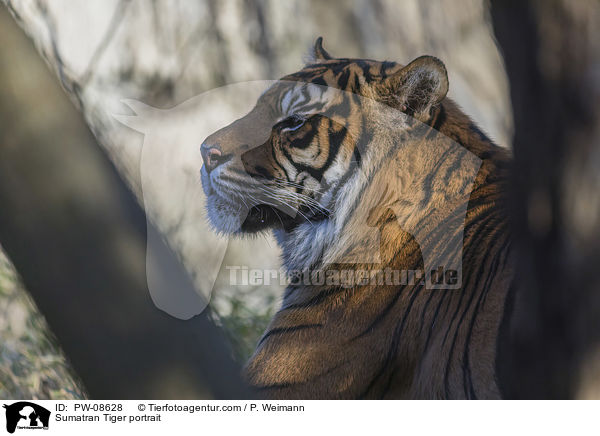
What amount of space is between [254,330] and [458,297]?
49 cm

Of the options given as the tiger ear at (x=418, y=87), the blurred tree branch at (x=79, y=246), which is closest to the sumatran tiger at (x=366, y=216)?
the tiger ear at (x=418, y=87)

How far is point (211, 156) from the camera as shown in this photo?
1448 mm

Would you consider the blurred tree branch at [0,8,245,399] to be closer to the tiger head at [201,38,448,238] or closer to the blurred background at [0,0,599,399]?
the blurred background at [0,0,599,399]

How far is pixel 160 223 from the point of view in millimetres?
1425

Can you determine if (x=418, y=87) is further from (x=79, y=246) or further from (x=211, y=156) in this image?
(x=79, y=246)

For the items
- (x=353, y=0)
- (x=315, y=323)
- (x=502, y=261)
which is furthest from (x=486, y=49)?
(x=315, y=323)

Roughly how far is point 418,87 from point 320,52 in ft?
0.96

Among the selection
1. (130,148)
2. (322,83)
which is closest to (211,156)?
(130,148)

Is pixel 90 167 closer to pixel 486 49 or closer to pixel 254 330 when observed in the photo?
pixel 254 330

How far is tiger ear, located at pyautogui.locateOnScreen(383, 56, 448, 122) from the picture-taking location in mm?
1358

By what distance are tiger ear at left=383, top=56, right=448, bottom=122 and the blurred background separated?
8 centimetres

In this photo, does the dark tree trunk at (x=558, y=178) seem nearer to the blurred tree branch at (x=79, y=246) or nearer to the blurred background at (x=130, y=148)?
the blurred background at (x=130, y=148)

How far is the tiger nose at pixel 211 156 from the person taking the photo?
4.71ft
